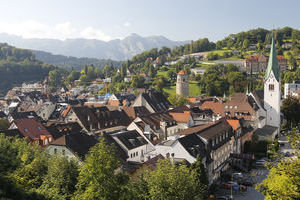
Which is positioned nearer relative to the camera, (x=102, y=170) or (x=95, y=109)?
(x=102, y=170)

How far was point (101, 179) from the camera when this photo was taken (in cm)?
2200

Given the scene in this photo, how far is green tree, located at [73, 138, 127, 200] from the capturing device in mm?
21666

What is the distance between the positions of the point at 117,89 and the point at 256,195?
428 feet

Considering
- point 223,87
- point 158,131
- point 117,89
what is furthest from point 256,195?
point 117,89

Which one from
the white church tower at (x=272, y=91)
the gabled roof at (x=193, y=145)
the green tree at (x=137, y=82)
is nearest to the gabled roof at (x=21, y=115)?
the gabled roof at (x=193, y=145)

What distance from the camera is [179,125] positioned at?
64500 mm

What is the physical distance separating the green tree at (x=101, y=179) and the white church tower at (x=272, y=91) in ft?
204

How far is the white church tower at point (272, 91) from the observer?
74.5 metres

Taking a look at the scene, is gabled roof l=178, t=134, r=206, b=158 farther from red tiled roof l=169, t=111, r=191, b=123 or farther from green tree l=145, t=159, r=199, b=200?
red tiled roof l=169, t=111, r=191, b=123

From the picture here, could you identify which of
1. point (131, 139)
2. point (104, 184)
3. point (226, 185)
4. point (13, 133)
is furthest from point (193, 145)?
point (13, 133)

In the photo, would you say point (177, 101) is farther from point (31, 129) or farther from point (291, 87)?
point (291, 87)

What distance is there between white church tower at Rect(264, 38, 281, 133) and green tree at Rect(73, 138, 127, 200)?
62330 mm

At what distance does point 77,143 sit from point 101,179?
1945 cm

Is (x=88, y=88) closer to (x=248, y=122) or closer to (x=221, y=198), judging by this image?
(x=248, y=122)
